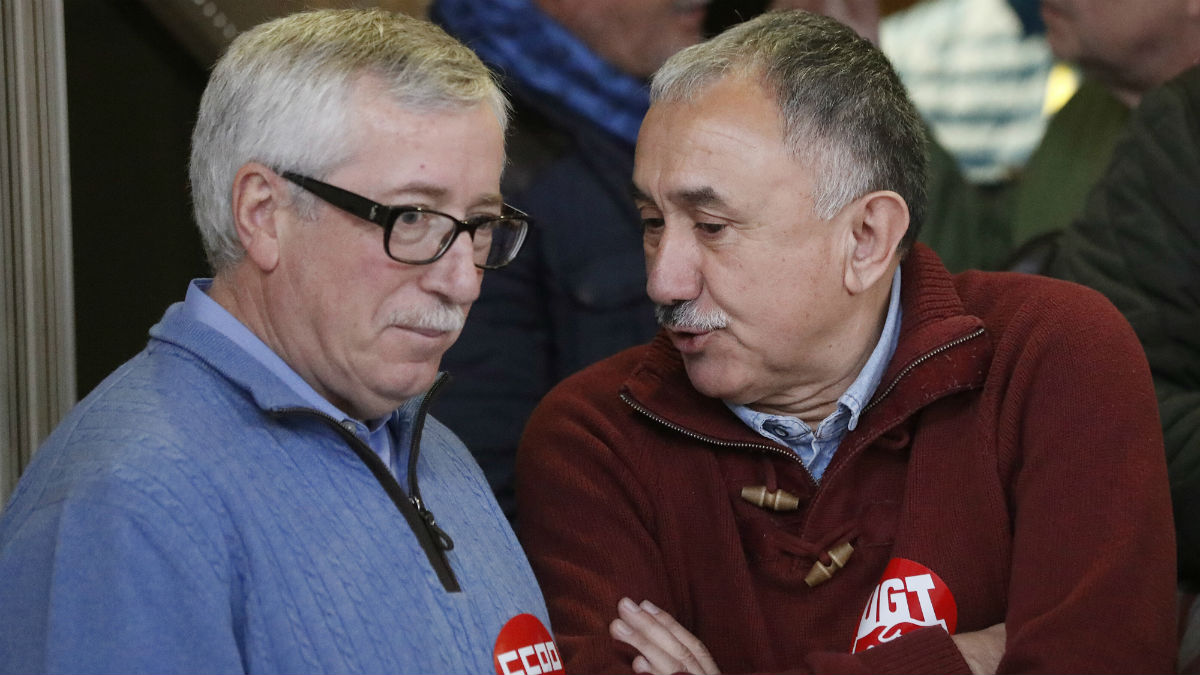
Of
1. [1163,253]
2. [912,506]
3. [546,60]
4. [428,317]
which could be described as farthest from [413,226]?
[1163,253]

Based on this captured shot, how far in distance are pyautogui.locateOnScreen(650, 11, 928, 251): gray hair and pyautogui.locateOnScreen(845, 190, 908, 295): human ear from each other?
0.03 meters

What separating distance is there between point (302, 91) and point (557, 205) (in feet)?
3.84

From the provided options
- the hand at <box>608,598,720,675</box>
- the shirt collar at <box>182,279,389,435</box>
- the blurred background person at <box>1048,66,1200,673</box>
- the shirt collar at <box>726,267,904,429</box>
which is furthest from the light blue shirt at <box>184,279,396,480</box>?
the blurred background person at <box>1048,66,1200,673</box>

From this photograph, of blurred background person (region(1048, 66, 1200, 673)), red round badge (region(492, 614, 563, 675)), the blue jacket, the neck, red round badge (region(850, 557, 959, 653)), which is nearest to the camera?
the blue jacket

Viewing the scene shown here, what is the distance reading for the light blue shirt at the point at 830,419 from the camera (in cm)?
205

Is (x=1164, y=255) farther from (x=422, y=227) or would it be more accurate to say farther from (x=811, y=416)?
(x=422, y=227)

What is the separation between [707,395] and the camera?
2.10m

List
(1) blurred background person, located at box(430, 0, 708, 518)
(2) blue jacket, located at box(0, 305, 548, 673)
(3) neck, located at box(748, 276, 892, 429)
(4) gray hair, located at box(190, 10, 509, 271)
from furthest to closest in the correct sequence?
1. (1) blurred background person, located at box(430, 0, 708, 518)
2. (3) neck, located at box(748, 276, 892, 429)
3. (4) gray hair, located at box(190, 10, 509, 271)
4. (2) blue jacket, located at box(0, 305, 548, 673)

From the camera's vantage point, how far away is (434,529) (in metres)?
1.58

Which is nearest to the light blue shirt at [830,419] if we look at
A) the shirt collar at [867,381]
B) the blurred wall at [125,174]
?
the shirt collar at [867,381]

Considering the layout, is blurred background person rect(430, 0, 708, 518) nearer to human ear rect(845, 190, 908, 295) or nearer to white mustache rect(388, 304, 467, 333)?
human ear rect(845, 190, 908, 295)

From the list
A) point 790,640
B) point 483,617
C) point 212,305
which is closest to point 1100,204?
point 790,640

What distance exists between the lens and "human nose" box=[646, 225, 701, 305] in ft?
6.55

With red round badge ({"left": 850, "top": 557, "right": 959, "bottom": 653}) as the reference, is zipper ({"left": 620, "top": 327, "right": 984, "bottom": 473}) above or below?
above
